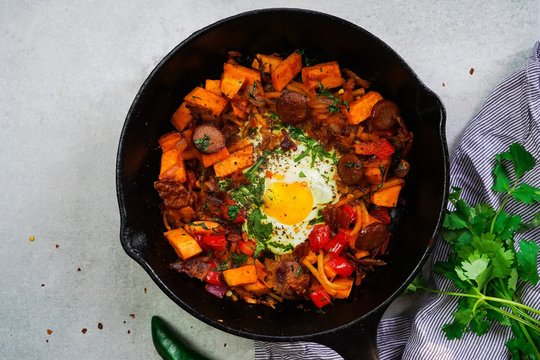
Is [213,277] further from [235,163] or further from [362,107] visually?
[362,107]

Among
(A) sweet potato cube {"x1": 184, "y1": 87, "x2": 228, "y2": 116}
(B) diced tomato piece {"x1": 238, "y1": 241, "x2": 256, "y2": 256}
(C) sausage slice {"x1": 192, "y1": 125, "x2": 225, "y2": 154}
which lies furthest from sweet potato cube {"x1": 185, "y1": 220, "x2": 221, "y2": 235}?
(A) sweet potato cube {"x1": 184, "y1": 87, "x2": 228, "y2": 116}

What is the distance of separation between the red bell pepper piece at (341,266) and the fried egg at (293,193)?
29 cm

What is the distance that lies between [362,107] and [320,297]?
58.2 inches

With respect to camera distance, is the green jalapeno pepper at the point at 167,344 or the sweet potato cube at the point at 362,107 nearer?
the sweet potato cube at the point at 362,107

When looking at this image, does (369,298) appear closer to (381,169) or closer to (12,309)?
(381,169)

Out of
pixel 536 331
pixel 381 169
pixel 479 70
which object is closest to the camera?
pixel 536 331

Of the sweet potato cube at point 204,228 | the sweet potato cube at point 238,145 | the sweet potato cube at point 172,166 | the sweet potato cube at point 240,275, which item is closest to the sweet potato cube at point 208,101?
the sweet potato cube at point 238,145

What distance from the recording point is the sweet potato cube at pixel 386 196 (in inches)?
171

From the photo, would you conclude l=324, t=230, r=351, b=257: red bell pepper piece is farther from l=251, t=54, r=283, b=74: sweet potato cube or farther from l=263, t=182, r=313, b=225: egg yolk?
l=251, t=54, r=283, b=74: sweet potato cube

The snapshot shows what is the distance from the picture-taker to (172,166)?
436 cm

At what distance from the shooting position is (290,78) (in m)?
4.45

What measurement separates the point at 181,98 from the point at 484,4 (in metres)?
2.58

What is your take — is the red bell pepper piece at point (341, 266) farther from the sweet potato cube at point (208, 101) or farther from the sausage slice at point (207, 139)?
the sweet potato cube at point (208, 101)

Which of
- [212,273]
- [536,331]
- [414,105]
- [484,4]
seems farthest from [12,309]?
[484,4]
